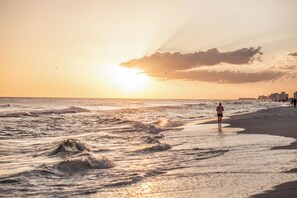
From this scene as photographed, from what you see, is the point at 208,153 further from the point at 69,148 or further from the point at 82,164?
the point at 69,148

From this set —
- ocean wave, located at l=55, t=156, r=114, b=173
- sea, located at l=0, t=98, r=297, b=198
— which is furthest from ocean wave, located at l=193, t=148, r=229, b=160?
ocean wave, located at l=55, t=156, r=114, b=173

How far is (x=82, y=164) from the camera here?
12.6 m

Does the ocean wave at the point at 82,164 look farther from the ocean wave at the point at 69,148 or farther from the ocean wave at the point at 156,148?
the ocean wave at the point at 156,148

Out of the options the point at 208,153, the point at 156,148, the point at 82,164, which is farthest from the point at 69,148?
the point at 208,153

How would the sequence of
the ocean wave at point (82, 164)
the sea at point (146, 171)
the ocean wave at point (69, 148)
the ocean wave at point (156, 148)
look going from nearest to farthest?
the sea at point (146, 171) → the ocean wave at point (82, 164) → the ocean wave at point (69, 148) → the ocean wave at point (156, 148)

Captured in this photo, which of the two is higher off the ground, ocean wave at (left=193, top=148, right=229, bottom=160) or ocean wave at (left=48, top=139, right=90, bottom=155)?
ocean wave at (left=48, top=139, right=90, bottom=155)

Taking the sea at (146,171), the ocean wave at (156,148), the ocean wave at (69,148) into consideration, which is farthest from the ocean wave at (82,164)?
the ocean wave at (156,148)

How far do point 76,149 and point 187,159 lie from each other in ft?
18.2

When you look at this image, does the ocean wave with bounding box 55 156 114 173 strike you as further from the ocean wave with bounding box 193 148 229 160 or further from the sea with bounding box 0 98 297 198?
the ocean wave with bounding box 193 148 229 160

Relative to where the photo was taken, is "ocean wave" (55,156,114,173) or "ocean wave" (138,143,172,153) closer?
"ocean wave" (55,156,114,173)

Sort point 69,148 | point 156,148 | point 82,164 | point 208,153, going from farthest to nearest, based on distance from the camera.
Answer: point 156,148 → point 69,148 → point 208,153 → point 82,164

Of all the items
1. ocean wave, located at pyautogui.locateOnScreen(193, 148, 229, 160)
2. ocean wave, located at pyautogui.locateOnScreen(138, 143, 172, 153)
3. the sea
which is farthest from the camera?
ocean wave, located at pyautogui.locateOnScreen(138, 143, 172, 153)

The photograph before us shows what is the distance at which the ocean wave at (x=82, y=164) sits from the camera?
39.8 ft

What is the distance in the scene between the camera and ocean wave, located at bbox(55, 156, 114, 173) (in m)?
12.1
